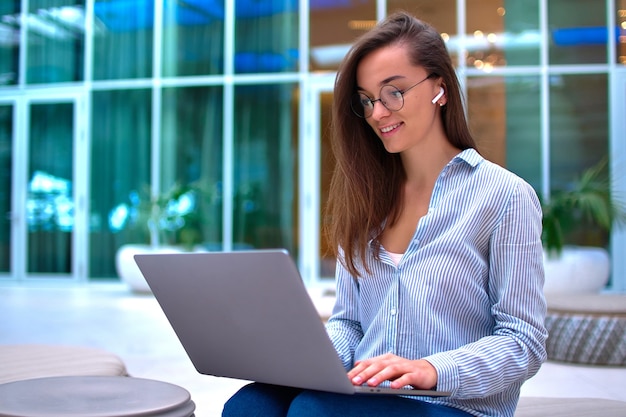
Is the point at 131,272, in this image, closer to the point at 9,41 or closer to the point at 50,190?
the point at 50,190

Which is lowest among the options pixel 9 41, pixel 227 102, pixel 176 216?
pixel 176 216

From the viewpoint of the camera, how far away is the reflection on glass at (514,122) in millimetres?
9828

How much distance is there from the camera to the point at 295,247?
10391 millimetres

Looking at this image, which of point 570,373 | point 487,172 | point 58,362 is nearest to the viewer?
point 487,172

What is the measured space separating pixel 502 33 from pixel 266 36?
10.6 ft

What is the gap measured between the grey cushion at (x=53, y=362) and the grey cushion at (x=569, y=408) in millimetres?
1237

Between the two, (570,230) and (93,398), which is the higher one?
(570,230)

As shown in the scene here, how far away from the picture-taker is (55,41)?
447 inches

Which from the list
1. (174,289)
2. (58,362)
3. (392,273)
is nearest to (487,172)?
(392,273)

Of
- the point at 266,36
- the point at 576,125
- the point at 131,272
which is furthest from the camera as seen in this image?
the point at 266,36

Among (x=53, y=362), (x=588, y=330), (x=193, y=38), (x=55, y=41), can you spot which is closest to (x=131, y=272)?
(x=193, y=38)

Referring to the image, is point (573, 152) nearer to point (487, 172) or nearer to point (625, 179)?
point (625, 179)

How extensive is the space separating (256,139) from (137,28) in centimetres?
250

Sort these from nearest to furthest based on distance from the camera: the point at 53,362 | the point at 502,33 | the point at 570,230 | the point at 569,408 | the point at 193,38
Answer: the point at 569,408 < the point at 53,362 < the point at 570,230 < the point at 502,33 < the point at 193,38
